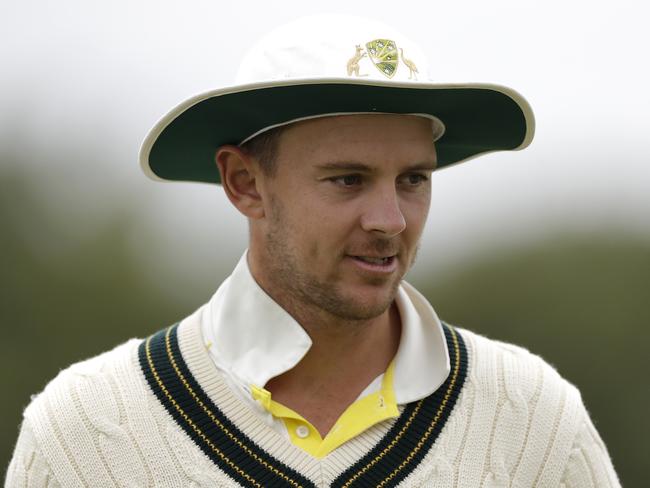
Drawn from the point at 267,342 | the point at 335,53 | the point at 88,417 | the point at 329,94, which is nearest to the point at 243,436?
the point at 267,342

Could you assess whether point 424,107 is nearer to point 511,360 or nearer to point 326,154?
point 326,154

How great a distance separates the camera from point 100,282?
11.4 m

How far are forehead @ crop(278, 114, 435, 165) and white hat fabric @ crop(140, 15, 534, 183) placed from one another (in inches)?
0.9

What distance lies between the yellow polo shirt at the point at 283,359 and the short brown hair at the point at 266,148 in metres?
0.28

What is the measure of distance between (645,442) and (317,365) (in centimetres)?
615

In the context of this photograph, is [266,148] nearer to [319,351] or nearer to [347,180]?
[347,180]

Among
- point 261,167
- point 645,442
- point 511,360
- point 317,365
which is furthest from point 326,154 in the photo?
Answer: point 645,442

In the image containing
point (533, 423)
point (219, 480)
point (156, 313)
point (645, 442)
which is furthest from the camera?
point (156, 313)

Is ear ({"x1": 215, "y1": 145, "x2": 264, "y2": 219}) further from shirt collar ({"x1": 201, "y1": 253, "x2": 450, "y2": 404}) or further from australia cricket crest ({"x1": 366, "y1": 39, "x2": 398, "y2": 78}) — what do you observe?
australia cricket crest ({"x1": 366, "y1": 39, "x2": 398, "y2": 78})

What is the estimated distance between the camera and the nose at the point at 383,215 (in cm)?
295

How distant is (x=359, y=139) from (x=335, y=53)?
0.71 ft

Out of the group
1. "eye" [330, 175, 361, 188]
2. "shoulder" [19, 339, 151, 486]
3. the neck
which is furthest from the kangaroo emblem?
"shoulder" [19, 339, 151, 486]

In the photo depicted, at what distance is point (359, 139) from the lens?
301cm

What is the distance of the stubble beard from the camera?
3053mm
